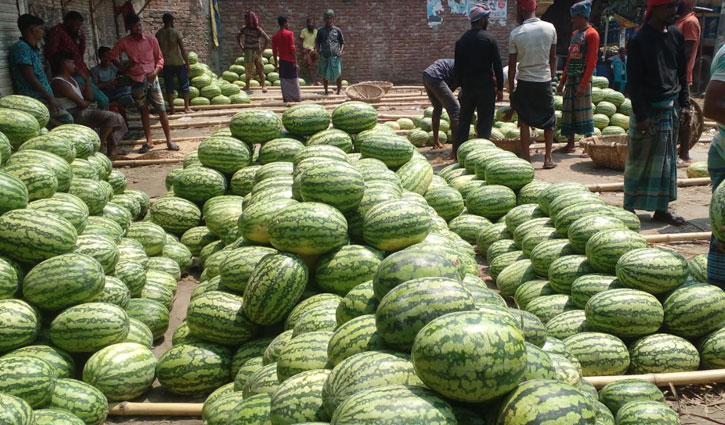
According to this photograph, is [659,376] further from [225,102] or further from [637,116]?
[225,102]

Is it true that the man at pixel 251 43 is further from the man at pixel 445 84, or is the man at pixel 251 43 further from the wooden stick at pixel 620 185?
the wooden stick at pixel 620 185

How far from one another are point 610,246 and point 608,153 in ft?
17.0

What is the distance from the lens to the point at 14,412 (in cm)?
234

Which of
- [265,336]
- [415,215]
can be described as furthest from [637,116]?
[265,336]

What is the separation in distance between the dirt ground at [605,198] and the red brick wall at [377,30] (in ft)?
31.1

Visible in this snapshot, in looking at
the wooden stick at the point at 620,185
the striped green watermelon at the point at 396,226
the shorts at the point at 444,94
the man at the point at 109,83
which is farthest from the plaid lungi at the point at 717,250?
the man at the point at 109,83

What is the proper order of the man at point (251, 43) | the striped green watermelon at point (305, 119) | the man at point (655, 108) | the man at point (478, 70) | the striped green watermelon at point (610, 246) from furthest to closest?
the man at point (251, 43) < the man at point (478, 70) < the man at point (655, 108) < the striped green watermelon at point (305, 119) < the striped green watermelon at point (610, 246)

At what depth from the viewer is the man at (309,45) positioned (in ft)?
61.6

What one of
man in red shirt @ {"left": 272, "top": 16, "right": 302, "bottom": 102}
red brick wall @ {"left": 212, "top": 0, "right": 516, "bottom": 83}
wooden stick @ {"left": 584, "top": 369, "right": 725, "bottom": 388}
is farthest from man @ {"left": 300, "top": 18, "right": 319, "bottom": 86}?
wooden stick @ {"left": 584, "top": 369, "right": 725, "bottom": 388}

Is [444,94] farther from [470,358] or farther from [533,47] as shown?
[470,358]

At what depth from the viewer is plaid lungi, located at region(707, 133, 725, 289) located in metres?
3.50

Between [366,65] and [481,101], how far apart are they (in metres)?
13.3

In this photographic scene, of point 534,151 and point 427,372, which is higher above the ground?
point 427,372

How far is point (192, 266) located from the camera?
17.5ft
